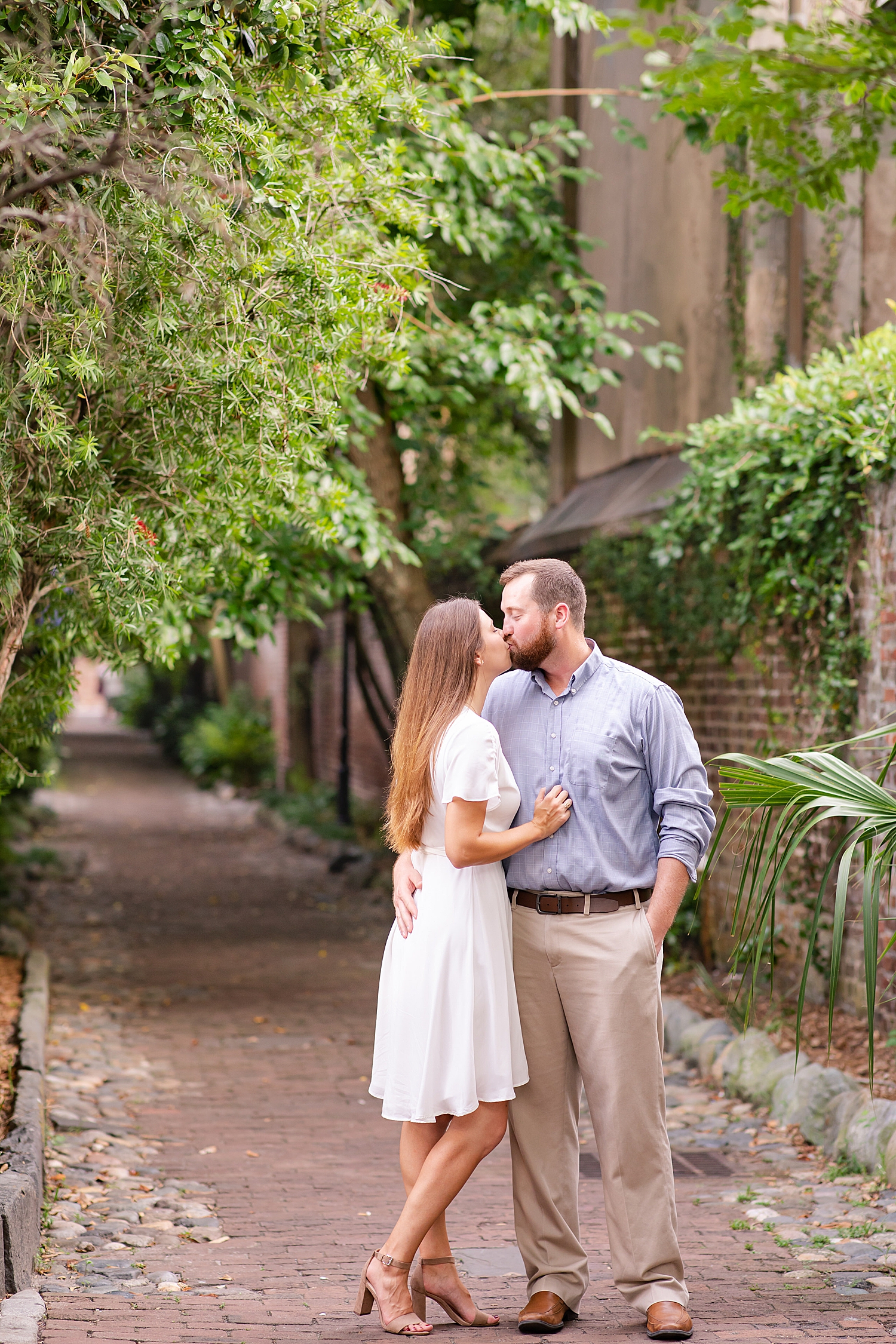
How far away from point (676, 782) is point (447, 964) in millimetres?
836

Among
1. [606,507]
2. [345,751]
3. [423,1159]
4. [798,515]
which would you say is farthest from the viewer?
[345,751]

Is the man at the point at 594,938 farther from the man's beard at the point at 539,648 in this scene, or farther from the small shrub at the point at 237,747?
the small shrub at the point at 237,747

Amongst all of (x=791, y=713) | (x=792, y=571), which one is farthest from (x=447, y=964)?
(x=791, y=713)

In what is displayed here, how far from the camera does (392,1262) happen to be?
370cm

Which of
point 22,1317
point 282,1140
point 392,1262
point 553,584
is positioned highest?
point 553,584

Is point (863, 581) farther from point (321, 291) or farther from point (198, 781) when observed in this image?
point (198, 781)

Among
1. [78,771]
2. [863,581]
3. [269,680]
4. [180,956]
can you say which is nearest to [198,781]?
[269,680]

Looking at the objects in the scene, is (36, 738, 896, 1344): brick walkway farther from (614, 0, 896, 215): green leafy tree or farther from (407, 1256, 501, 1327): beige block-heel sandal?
(614, 0, 896, 215): green leafy tree

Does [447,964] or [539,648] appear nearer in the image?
[447,964]

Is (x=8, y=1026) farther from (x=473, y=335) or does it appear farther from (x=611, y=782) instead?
(x=473, y=335)

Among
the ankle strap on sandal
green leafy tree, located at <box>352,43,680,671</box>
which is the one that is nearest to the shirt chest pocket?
the ankle strap on sandal

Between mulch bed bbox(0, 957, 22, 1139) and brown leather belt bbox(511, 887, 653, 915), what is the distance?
2.57m

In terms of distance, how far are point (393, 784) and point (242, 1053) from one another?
14.1ft

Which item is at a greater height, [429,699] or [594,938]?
[429,699]
